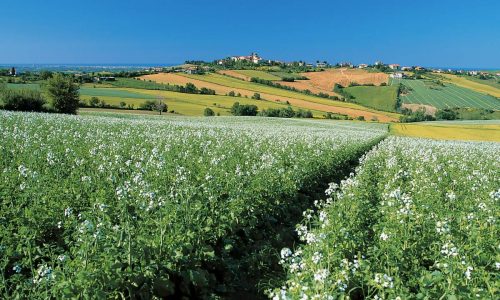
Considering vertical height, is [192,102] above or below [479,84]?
below

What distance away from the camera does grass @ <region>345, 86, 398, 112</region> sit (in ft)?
369

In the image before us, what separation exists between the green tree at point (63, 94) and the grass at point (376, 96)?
7996 centimetres

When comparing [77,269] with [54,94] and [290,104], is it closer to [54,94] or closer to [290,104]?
[54,94]

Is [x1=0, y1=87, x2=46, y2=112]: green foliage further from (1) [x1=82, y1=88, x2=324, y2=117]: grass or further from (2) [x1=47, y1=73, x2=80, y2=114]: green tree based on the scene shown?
(1) [x1=82, y1=88, x2=324, y2=117]: grass

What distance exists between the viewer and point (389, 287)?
4.26 meters

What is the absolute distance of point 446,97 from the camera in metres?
127

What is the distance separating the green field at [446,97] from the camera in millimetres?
115956

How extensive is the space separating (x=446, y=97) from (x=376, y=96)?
2603 cm

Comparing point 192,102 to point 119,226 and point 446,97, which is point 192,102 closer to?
point 119,226

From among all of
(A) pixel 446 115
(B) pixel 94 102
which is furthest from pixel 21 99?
(A) pixel 446 115

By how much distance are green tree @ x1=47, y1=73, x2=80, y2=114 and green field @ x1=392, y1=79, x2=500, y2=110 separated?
3661 inches

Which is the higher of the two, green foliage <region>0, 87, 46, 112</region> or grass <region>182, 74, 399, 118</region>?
grass <region>182, 74, 399, 118</region>

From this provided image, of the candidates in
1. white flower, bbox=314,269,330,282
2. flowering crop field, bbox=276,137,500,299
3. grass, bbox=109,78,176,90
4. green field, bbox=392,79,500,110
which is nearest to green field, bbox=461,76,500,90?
green field, bbox=392,79,500,110

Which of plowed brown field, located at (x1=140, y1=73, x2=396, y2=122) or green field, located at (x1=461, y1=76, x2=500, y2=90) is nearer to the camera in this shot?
→ plowed brown field, located at (x1=140, y1=73, x2=396, y2=122)
